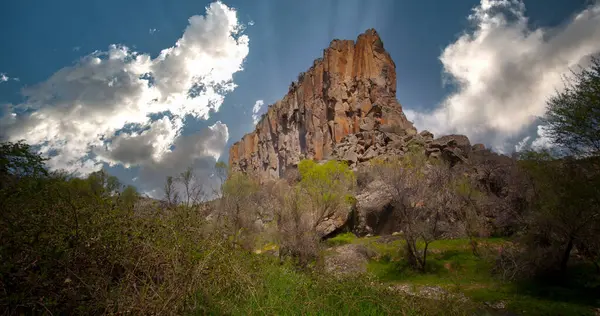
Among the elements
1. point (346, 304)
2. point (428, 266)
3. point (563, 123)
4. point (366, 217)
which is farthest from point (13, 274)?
point (366, 217)

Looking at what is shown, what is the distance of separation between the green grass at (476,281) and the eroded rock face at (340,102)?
45377mm

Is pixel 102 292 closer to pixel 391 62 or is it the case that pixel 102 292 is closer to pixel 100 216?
pixel 100 216

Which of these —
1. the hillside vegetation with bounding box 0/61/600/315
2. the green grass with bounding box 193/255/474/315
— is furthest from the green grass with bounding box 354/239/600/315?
the green grass with bounding box 193/255/474/315

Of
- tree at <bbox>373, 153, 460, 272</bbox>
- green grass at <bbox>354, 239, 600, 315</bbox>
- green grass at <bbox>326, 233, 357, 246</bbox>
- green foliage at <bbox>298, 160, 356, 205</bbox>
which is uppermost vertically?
green foliage at <bbox>298, 160, 356, 205</bbox>

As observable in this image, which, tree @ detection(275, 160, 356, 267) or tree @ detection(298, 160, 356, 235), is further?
tree @ detection(298, 160, 356, 235)

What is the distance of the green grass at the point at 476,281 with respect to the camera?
647 inches

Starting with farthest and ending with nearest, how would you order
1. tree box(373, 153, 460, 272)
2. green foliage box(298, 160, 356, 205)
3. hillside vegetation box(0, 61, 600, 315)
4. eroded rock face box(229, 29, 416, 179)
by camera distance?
eroded rock face box(229, 29, 416, 179) → green foliage box(298, 160, 356, 205) → tree box(373, 153, 460, 272) → hillside vegetation box(0, 61, 600, 315)

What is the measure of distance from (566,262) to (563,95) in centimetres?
957

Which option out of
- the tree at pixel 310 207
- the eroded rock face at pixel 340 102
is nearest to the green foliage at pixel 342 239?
the tree at pixel 310 207

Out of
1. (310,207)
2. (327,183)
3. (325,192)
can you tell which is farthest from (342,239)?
(327,183)

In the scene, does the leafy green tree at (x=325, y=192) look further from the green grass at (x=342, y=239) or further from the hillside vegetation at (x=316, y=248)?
the green grass at (x=342, y=239)

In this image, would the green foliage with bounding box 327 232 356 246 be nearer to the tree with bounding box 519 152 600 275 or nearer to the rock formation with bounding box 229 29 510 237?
the rock formation with bounding box 229 29 510 237

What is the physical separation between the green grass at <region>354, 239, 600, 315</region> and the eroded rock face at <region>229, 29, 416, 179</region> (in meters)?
45.4

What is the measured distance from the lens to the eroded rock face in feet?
268
